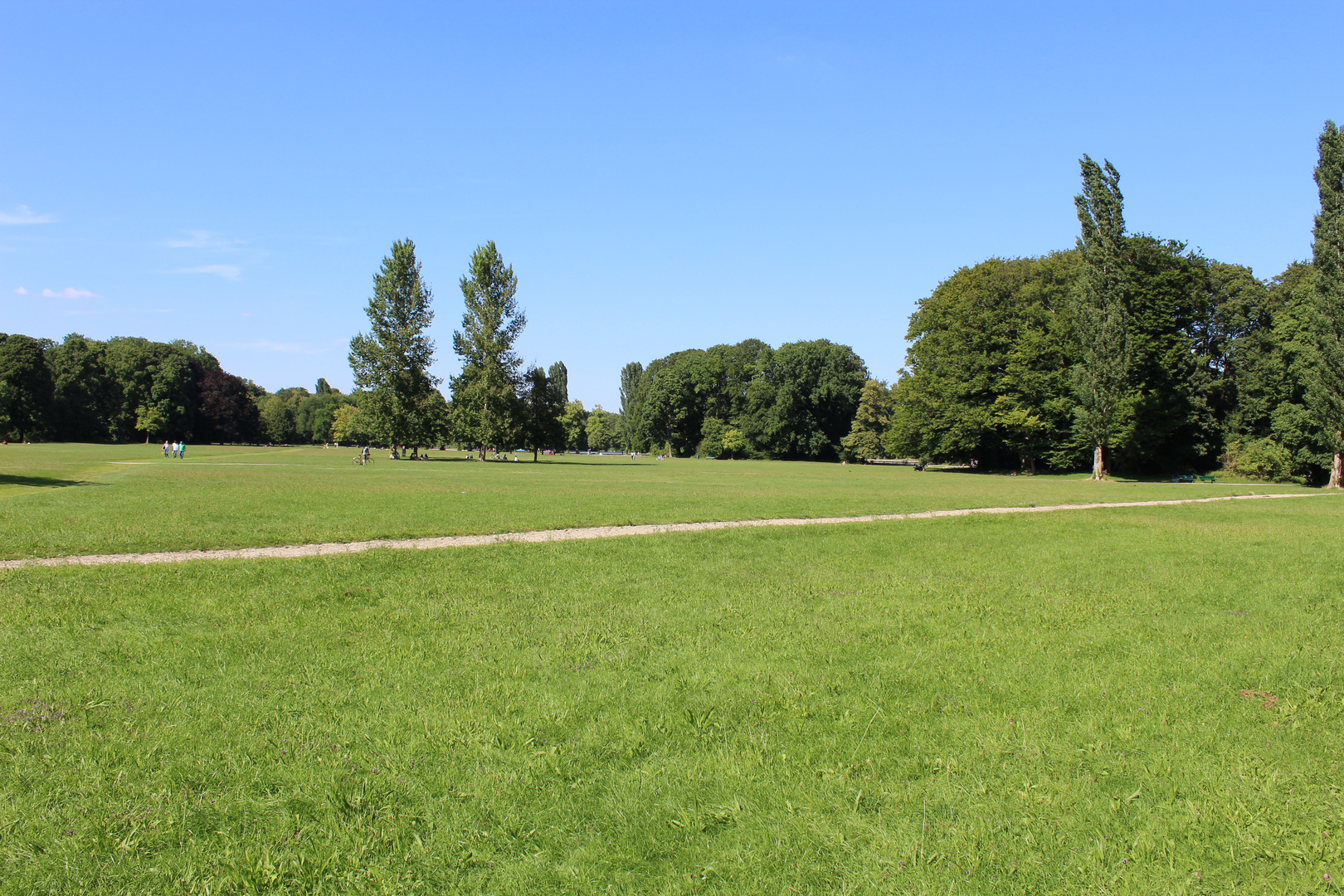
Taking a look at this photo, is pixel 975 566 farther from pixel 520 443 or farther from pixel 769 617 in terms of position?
pixel 520 443

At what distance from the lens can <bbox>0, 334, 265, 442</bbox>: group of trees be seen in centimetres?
8875

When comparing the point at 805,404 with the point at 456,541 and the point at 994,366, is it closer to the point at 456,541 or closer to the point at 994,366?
the point at 994,366

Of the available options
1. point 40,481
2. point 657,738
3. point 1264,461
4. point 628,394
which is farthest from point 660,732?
point 628,394

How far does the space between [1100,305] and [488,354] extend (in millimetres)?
49617

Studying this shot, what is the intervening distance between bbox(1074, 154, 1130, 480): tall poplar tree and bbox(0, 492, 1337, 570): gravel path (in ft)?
99.0

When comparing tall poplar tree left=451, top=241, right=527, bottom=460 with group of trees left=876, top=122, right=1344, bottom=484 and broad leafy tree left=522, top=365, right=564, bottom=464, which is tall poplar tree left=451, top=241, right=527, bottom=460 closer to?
broad leafy tree left=522, top=365, right=564, bottom=464

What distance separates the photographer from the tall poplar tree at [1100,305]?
46.9 meters

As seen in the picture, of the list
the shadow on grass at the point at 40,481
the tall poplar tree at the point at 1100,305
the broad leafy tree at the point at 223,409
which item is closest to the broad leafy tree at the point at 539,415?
the shadow on grass at the point at 40,481

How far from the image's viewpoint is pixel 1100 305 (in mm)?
47750

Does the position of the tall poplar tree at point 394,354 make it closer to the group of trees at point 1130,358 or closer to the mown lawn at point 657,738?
the group of trees at point 1130,358

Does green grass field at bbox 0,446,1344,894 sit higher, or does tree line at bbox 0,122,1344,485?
tree line at bbox 0,122,1344,485

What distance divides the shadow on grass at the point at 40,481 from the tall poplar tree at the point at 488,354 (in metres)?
39.3

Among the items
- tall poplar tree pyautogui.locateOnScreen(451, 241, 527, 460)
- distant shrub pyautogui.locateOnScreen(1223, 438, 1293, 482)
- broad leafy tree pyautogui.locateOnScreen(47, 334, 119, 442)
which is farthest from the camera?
broad leafy tree pyautogui.locateOnScreen(47, 334, 119, 442)

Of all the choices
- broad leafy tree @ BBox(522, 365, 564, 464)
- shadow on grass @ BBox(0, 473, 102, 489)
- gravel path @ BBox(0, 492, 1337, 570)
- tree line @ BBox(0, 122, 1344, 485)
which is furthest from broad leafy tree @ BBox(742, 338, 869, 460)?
shadow on grass @ BBox(0, 473, 102, 489)
